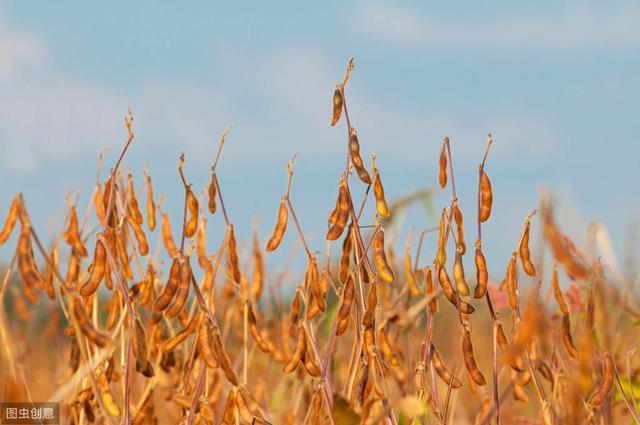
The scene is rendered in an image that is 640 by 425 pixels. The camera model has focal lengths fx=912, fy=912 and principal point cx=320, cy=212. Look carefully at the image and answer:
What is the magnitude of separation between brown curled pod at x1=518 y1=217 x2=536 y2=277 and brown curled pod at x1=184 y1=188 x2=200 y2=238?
→ 0.98 m

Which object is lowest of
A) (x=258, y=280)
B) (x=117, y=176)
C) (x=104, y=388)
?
(x=104, y=388)

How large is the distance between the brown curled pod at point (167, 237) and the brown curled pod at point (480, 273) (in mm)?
1129

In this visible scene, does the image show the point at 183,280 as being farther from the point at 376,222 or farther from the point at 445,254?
the point at 445,254

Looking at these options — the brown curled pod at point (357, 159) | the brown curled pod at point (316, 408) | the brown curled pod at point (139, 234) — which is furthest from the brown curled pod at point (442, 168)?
the brown curled pod at point (139, 234)

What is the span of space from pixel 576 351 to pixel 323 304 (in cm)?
77

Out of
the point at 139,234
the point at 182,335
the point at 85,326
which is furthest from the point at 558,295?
the point at 85,326

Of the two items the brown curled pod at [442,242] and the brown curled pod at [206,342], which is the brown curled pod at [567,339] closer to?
the brown curled pod at [442,242]

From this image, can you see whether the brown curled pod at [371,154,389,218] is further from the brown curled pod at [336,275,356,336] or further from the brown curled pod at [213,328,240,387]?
the brown curled pod at [213,328,240,387]

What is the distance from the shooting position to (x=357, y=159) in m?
2.40

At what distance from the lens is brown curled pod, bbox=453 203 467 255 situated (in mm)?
2411

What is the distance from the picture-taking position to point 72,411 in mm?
2939

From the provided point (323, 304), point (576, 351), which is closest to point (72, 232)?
point (323, 304)

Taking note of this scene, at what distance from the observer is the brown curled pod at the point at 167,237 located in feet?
10.3

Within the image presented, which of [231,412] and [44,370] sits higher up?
[44,370]
